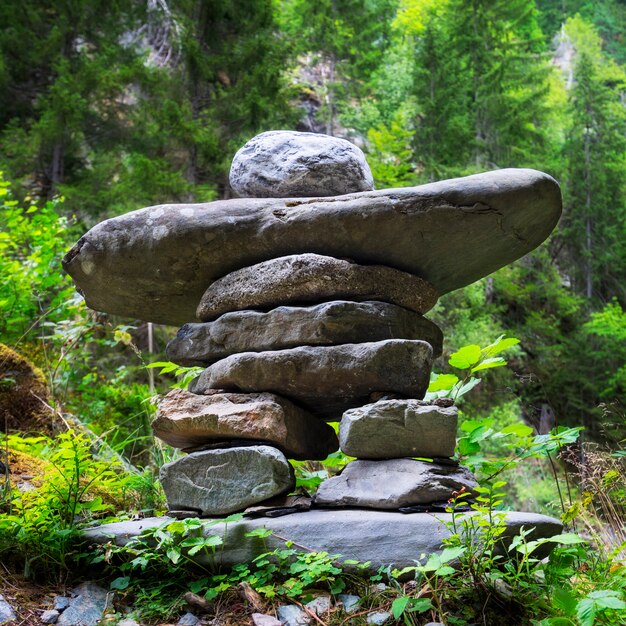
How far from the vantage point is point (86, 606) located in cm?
295

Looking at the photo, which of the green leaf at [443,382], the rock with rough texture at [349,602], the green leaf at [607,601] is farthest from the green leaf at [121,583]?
→ the green leaf at [607,601]

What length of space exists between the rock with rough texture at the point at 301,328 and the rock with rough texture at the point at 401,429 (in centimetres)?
46

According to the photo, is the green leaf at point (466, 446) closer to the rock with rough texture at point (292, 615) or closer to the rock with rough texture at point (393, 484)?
the rock with rough texture at point (393, 484)

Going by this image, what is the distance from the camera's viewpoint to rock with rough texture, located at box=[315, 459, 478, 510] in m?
3.01

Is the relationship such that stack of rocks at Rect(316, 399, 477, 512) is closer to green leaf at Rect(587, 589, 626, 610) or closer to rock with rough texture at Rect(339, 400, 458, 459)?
rock with rough texture at Rect(339, 400, 458, 459)

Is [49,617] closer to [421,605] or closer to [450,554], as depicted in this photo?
[421,605]

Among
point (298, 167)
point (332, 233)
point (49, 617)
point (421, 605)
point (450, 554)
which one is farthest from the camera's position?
point (298, 167)

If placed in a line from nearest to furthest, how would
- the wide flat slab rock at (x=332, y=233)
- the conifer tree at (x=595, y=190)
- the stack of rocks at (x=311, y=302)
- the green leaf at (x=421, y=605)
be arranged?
the green leaf at (x=421, y=605), the stack of rocks at (x=311, y=302), the wide flat slab rock at (x=332, y=233), the conifer tree at (x=595, y=190)

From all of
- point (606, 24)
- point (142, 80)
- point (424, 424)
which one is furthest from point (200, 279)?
point (606, 24)

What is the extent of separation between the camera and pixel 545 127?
1842 cm

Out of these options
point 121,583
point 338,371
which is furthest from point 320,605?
point 338,371

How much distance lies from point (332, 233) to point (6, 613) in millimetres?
2413

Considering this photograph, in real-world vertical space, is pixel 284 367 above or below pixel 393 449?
above

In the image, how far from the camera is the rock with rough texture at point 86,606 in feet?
9.28
